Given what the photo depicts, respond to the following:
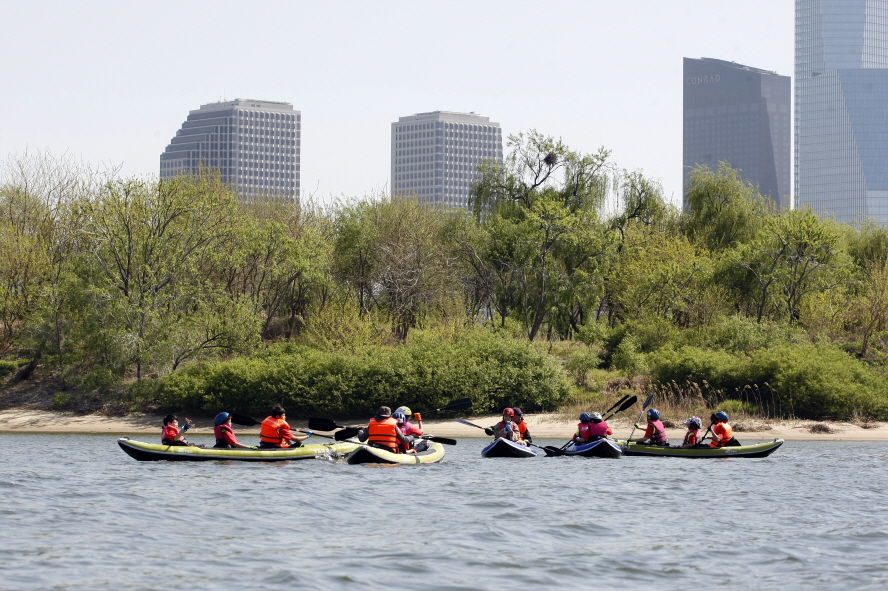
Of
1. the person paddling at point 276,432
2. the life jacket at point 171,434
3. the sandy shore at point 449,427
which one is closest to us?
the life jacket at point 171,434

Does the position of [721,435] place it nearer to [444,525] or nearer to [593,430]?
[593,430]

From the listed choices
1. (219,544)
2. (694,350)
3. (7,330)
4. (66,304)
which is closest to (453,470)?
(219,544)

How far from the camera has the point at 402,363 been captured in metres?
40.8

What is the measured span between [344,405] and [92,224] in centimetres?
1503

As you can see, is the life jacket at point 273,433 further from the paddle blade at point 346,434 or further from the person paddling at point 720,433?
the person paddling at point 720,433

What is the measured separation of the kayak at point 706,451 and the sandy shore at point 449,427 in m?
6.80

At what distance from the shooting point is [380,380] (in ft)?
133

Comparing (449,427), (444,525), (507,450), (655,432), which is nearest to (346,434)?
(507,450)

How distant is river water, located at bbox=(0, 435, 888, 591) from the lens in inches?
523

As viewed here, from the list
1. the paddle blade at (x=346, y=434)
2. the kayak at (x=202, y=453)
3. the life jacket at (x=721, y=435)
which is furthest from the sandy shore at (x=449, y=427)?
the kayak at (x=202, y=453)

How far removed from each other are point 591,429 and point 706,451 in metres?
3.10

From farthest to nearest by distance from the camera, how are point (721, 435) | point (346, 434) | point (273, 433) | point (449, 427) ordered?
point (449, 427), point (346, 434), point (721, 435), point (273, 433)

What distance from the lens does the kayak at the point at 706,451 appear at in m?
27.5

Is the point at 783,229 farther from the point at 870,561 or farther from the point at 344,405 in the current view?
the point at 870,561
